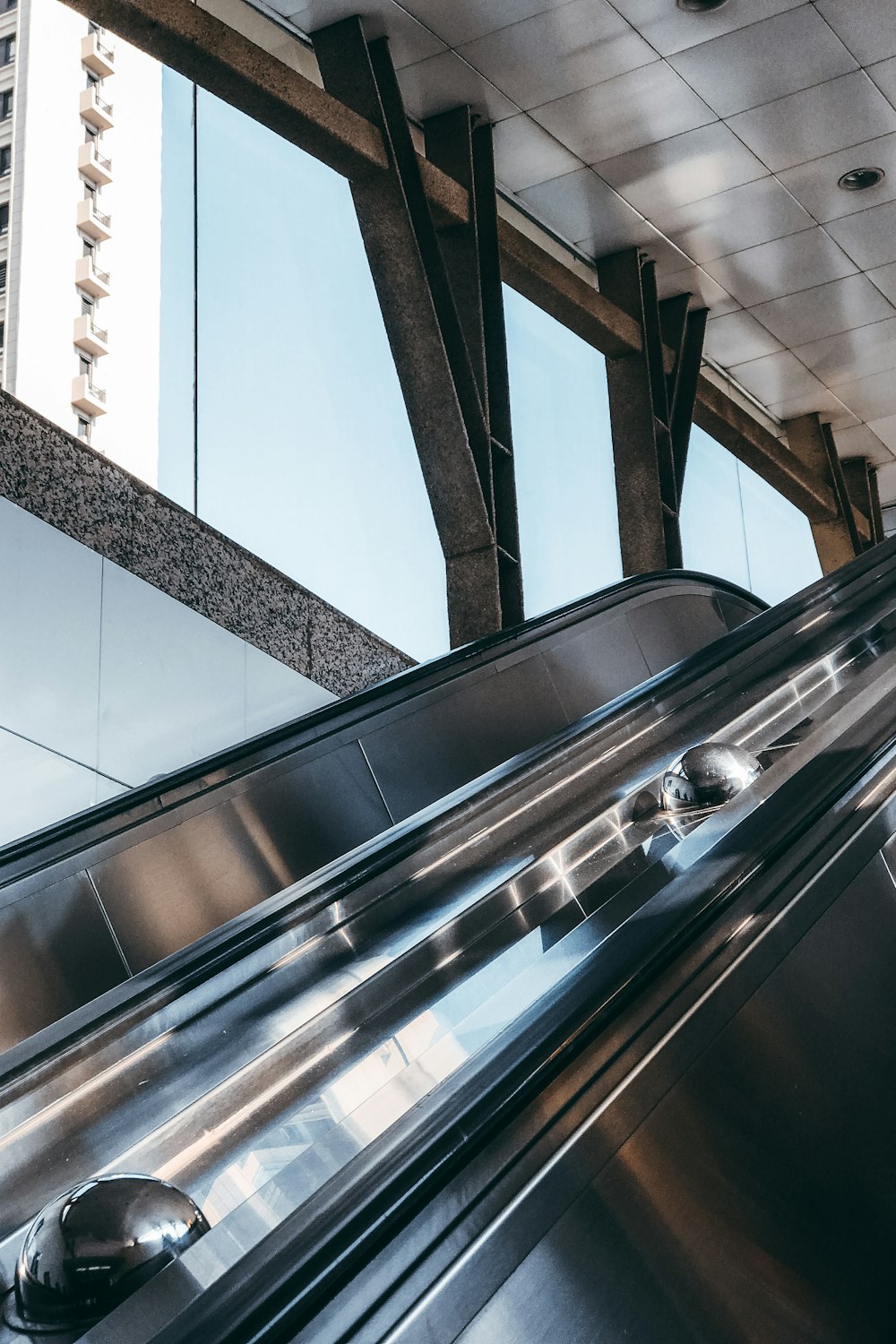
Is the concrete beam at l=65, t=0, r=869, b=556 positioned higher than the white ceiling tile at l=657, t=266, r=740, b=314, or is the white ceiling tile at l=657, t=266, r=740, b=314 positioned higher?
the white ceiling tile at l=657, t=266, r=740, b=314

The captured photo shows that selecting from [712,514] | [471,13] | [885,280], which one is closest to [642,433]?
[885,280]

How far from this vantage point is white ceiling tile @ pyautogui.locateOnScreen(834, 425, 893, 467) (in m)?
17.6

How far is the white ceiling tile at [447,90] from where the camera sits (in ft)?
32.6

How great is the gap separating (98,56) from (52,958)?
24.0ft

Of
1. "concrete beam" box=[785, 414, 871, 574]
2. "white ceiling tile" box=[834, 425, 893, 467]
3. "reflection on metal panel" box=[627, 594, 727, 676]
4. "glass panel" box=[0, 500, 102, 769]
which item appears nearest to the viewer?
"glass panel" box=[0, 500, 102, 769]

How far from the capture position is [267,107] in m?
8.59

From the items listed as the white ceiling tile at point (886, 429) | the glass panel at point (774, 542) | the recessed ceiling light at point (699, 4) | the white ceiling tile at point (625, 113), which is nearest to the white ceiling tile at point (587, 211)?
the white ceiling tile at point (625, 113)

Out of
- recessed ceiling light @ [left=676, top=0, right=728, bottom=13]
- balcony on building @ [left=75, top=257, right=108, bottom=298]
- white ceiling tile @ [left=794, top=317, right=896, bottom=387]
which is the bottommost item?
balcony on building @ [left=75, top=257, right=108, bottom=298]

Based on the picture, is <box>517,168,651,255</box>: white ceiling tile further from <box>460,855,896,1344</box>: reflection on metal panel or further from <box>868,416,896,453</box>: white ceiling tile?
<box>460,855,896,1344</box>: reflection on metal panel

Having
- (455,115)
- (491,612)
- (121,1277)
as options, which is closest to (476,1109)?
(121,1277)

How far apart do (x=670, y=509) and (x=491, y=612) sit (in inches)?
147

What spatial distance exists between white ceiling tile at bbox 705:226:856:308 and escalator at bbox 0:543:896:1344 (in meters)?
10.0

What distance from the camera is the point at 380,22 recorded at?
9422 millimetres

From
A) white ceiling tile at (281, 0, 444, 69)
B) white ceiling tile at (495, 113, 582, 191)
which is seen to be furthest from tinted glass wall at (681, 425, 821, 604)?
white ceiling tile at (281, 0, 444, 69)
